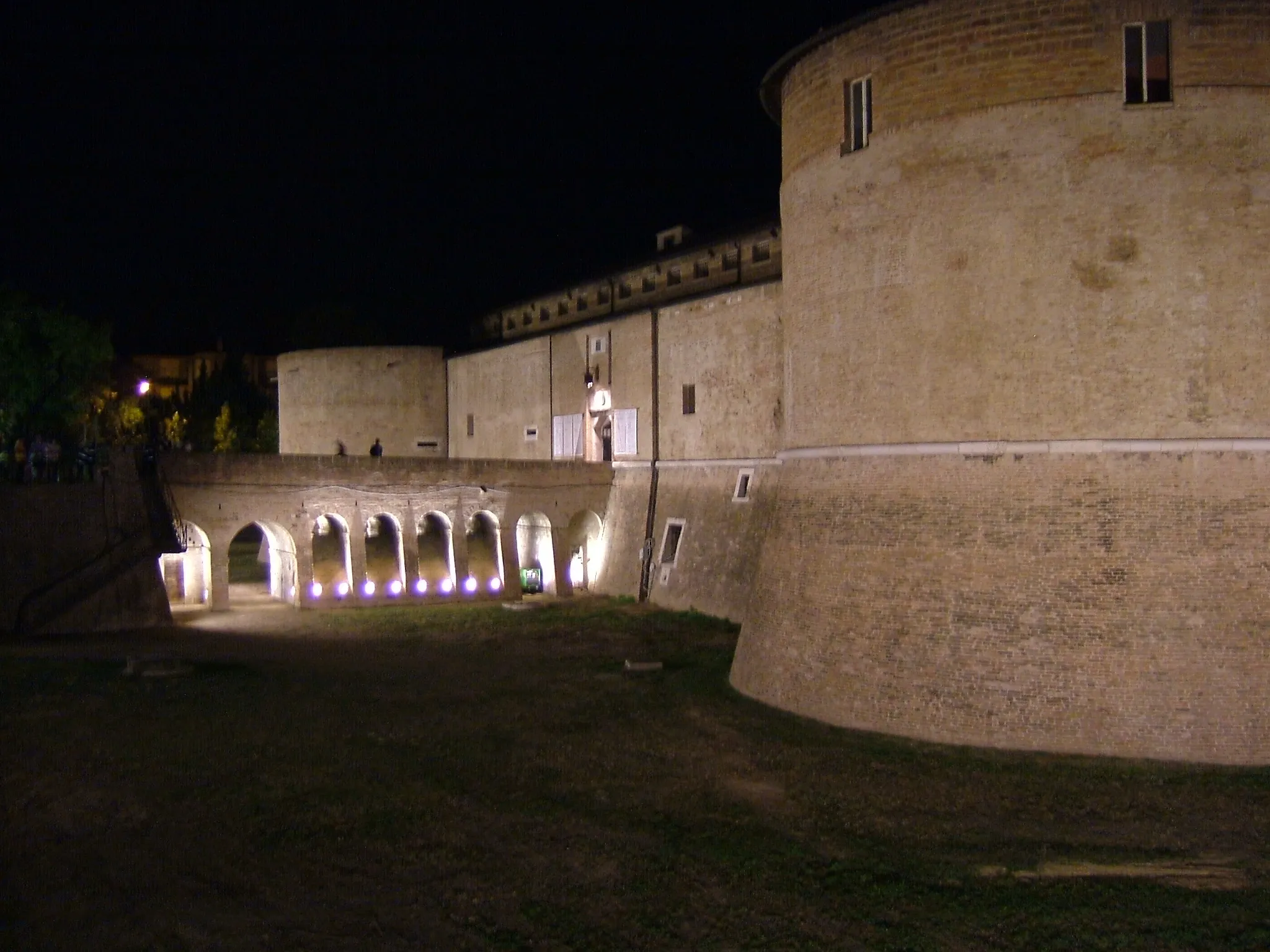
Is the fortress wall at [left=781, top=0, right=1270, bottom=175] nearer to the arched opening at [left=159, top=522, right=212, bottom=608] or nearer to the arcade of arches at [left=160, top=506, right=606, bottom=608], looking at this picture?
the arcade of arches at [left=160, top=506, right=606, bottom=608]

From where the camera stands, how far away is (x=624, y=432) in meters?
32.4

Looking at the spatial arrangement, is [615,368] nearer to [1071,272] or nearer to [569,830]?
[1071,272]

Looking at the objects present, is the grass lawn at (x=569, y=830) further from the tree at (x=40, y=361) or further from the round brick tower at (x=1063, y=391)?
the tree at (x=40, y=361)

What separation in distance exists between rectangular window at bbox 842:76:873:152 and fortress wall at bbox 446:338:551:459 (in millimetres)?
20685

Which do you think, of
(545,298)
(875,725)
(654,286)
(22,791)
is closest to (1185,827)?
(875,725)

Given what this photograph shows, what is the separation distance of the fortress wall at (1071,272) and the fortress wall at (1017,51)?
8.3 inches

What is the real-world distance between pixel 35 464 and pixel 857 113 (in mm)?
20645

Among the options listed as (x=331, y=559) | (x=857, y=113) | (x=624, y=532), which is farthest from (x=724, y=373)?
(x=331, y=559)

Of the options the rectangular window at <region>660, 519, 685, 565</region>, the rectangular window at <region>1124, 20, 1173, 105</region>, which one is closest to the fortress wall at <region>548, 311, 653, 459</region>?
the rectangular window at <region>660, 519, 685, 565</region>

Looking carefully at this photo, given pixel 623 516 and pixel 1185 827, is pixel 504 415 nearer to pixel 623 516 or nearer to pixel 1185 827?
pixel 623 516

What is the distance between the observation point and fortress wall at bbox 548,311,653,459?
31.4 meters

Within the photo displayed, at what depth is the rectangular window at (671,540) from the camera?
29578 mm

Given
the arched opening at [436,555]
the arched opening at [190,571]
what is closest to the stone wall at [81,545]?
the arched opening at [190,571]

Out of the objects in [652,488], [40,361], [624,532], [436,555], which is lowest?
[436,555]
